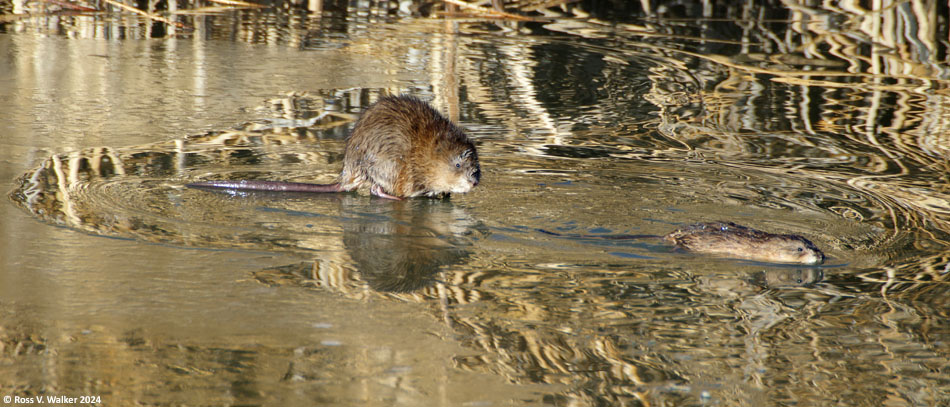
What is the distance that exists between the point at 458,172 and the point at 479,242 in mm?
809

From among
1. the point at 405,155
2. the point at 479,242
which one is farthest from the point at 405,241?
the point at 405,155

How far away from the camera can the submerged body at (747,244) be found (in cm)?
413

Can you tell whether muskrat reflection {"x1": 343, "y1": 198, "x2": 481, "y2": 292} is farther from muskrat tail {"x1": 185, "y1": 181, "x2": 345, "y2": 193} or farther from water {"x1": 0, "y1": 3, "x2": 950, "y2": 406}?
muskrat tail {"x1": 185, "y1": 181, "x2": 345, "y2": 193}

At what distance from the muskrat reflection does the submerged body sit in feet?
3.25

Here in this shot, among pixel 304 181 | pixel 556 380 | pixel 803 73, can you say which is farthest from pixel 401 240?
pixel 803 73

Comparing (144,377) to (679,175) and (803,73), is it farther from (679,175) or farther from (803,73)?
(803,73)

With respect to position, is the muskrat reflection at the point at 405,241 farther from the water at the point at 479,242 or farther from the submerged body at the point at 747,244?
the submerged body at the point at 747,244

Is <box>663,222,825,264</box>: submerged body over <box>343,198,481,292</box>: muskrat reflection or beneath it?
over

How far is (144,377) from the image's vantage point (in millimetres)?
3094

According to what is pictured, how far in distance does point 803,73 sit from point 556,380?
6501 millimetres

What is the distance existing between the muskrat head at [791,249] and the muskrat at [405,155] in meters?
1.66

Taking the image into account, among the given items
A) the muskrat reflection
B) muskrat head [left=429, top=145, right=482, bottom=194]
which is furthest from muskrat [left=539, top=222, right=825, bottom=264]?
muskrat head [left=429, top=145, right=482, bottom=194]

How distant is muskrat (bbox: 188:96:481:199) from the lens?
526cm

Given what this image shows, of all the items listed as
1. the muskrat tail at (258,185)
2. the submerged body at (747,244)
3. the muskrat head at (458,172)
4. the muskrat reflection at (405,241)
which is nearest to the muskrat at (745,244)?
the submerged body at (747,244)
